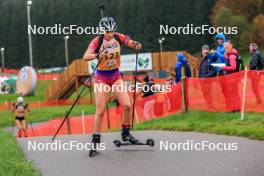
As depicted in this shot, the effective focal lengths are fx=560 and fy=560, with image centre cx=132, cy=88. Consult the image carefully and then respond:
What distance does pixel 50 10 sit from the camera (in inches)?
4208

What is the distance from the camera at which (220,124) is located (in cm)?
1141

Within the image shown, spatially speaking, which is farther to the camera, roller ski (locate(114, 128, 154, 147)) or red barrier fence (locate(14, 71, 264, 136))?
red barrier fence (locate(14, 71, 264, 136))

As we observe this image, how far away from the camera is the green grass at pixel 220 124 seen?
391 inches

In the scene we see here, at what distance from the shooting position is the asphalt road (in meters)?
6.57

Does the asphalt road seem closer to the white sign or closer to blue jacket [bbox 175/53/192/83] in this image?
blue jacket [bbox 175/53/192/83]

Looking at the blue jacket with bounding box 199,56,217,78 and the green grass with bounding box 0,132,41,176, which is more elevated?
the blue jacket with bounding box 199,56,217,78

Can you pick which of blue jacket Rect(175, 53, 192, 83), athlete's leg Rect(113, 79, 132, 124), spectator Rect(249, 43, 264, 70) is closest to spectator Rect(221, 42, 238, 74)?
spectator Rect(249, 43, 264, 70)

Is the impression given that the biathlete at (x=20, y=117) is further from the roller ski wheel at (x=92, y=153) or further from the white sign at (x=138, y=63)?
the white sign at (x=138, y=63)

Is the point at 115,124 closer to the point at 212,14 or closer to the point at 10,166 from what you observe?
the point at 10,166

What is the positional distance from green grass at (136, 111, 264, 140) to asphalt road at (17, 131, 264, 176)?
0.67m

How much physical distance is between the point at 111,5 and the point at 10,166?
102 metres

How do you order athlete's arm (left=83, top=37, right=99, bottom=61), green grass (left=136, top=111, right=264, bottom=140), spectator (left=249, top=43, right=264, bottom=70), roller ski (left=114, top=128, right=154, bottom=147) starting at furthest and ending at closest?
spectator (left=249, top=43, right=264, bottom=70)
green grass (left=136, top=111, right=264, bottom=140)
roller ski (left=114, top=128, right=154, bottom=147)
athlete's arm (left=83, top=37, right=99, bottom=61)

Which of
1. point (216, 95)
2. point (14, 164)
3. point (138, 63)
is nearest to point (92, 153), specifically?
point (14, 164)

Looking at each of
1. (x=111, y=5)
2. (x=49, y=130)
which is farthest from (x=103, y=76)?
(x=111, y=5)
